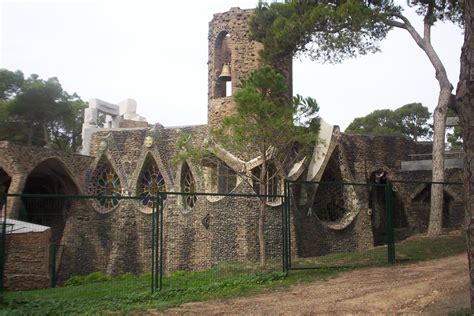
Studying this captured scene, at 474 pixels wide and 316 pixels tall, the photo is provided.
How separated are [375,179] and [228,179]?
222 inches

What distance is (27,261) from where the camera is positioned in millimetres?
11891

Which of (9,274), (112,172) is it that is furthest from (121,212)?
(9,274)

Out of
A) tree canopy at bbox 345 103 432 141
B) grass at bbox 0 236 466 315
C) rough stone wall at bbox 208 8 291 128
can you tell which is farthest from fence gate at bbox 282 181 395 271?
tree canopy at bbox 345 103 432 141

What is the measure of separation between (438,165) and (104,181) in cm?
1061

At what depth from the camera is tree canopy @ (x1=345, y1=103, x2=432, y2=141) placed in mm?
38688

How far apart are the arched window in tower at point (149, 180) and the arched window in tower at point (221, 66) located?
10.5ft

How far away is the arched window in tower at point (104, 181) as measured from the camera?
17.5m

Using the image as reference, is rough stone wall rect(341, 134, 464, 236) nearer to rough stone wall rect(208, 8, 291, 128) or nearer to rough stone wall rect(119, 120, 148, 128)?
rough stone wall rect(208, 8, 291, 128)

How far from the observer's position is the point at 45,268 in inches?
487

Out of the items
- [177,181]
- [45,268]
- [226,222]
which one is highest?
[177,181]

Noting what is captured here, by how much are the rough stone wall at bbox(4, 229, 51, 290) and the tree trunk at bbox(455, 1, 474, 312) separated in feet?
32.7

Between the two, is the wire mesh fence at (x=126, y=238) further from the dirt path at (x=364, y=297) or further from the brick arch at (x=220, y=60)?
the dirt path at (x=364, y=297)

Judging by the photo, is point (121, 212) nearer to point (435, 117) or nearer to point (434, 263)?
point (435, 117)

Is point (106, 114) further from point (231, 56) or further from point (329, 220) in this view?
point (329, 220)
